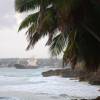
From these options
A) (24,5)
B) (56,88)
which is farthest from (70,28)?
(56,88)

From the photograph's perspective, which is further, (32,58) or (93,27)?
(32,58)

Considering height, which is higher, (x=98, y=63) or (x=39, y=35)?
(x=39, y=35)

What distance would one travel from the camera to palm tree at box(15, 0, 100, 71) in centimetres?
1494

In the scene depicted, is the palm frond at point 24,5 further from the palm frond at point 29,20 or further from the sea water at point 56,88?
the sea water at point 56,88

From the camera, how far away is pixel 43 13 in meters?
15.4

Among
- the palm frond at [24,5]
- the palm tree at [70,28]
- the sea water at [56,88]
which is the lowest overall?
the sea water at [56,88]

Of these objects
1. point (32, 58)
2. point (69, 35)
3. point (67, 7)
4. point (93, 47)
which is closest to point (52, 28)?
point (69, 35)

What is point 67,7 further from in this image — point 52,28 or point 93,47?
point 93,47

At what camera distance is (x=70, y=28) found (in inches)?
628

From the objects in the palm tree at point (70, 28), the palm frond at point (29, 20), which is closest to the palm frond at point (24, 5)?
the palm tree at point (70, 28)

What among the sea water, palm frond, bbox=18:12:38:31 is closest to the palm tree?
palm frond, bbox=18:12:38:31

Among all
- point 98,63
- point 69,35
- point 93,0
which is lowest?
point 98,63

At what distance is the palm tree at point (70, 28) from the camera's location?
49.0ft

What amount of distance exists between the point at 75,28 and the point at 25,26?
7.98 feet
